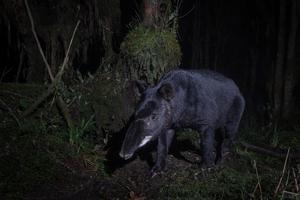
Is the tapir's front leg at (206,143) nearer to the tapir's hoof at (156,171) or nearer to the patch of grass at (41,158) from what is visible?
the tapir's hoof at (156,171)

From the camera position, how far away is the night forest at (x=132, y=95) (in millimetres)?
5668

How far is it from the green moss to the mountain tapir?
2.58ft

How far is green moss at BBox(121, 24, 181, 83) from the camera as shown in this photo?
7086 mm

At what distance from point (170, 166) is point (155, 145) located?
0.61 metres

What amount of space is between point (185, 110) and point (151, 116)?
56 cm

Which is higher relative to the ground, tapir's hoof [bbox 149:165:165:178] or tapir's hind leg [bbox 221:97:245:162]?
tapir's hind leg [bbox 221:97:245:162]

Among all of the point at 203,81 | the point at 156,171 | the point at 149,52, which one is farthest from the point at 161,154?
the point at 149,52

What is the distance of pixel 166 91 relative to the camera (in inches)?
231

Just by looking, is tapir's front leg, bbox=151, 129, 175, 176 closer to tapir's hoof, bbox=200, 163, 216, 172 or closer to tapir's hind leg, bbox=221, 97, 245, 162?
tapir's hoof, bbox=200, 163, 216, 172

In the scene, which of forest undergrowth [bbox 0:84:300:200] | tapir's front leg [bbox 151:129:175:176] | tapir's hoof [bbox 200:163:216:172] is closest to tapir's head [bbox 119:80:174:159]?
tapir's front leg [bbox 151:129:175:176]

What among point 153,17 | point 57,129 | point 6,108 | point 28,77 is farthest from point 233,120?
point 28,77

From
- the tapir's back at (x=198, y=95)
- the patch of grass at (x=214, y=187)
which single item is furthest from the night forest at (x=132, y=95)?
the tapir's back at (x=198, y=95)

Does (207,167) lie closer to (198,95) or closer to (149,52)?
(198,95)

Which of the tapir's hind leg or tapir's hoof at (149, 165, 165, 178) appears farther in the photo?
the tapir's hind leg
